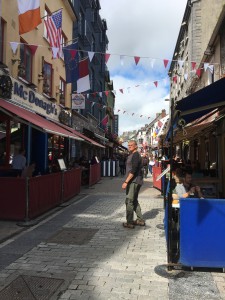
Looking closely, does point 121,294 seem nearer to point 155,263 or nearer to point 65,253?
point 155,263

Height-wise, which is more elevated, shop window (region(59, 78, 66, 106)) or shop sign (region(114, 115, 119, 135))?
shop sign (region(114, 115, 119, 135))

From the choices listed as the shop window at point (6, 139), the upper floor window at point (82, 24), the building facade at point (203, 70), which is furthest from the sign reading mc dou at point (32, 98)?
the upper floor window at point (82, 24)

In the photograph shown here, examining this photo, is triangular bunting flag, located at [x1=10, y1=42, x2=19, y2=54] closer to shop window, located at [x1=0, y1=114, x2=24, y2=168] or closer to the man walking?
shop window, located at [x1=0, y1=114, x2=24, y2=168]

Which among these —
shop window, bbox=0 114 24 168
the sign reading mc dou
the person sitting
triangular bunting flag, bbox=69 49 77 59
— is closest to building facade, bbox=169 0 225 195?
the person sitting

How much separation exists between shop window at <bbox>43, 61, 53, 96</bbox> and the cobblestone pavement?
886 cm

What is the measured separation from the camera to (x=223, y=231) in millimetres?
4672

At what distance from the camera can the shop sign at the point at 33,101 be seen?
40.5 feet

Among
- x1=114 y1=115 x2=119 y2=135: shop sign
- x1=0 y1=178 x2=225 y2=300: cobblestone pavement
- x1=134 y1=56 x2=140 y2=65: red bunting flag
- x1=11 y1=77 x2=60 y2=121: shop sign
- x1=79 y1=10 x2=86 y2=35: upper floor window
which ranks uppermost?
x1=79 y1=10 x2=86 y2=35: upper floor window

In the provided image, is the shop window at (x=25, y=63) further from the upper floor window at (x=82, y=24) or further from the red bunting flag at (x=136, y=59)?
the upper floor window at (x=82, y=24)

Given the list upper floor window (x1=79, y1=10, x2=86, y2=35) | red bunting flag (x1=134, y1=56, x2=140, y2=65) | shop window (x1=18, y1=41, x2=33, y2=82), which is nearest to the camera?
shop window (x1=18, y1=41, x2=33, y2=82)

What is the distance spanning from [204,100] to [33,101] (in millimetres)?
9870

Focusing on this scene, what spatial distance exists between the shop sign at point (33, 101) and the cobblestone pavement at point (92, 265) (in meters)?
5.62

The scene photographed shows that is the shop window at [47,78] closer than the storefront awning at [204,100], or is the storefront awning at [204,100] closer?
the storefront awning at [204,100]

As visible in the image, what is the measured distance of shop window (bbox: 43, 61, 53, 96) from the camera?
1597cm
